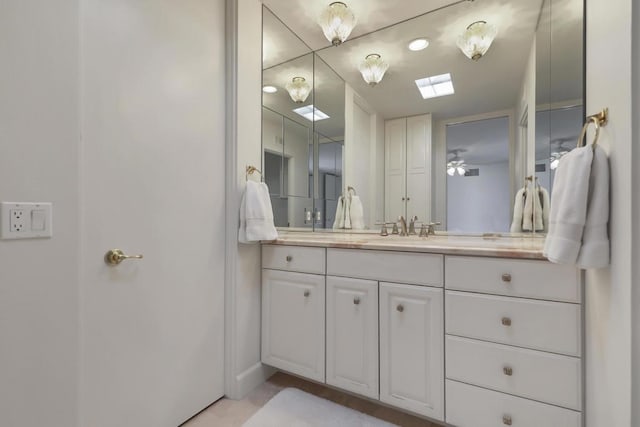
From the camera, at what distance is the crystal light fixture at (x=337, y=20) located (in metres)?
1.81

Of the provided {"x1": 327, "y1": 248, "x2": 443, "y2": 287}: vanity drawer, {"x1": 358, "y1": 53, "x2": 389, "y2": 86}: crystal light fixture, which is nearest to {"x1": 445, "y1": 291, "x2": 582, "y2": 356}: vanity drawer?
{"x1": 327, "y1": 248, "x2": 443, "y2": 287}: vanity drawer

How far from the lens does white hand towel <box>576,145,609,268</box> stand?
2.72ft

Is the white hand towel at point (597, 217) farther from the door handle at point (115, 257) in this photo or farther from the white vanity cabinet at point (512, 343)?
the door handle at point (115, 257)

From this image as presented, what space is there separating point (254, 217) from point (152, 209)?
0.49 m

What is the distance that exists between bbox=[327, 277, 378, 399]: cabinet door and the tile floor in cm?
19

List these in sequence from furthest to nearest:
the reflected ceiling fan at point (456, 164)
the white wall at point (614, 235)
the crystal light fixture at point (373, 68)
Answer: the crystal light fixture at point (373, 68) < the reflected ceiling fan at point (456, 164) < the white wall at point (614, 235)

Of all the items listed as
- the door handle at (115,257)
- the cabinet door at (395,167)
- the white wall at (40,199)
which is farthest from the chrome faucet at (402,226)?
the white wall at (40,199)

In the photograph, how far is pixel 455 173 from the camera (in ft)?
6.18

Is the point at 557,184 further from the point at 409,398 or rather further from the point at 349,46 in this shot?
the point at 349,46

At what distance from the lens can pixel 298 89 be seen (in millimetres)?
2373

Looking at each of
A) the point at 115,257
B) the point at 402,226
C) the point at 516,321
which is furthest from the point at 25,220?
the point at 402,226

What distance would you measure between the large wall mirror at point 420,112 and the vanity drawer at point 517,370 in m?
0.75
